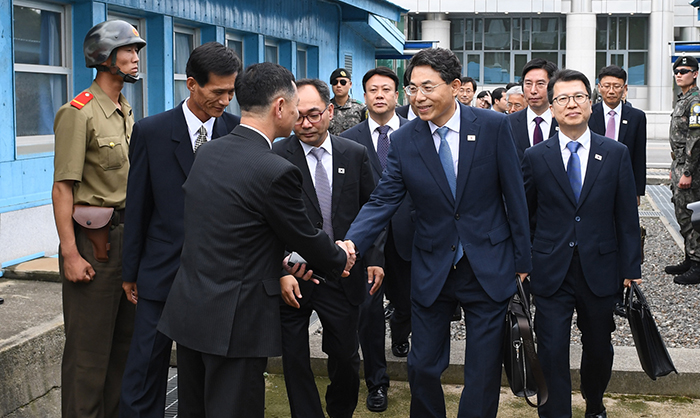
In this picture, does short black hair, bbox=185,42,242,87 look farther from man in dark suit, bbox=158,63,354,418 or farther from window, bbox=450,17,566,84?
window, bbox=450,17,566,84

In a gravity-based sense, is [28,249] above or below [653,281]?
above

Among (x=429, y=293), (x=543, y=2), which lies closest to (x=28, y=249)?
(x=429, y=293)

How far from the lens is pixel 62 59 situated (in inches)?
315

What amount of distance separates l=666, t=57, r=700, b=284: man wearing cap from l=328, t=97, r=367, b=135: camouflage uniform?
137 inches

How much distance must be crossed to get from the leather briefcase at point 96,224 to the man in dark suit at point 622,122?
475 cm

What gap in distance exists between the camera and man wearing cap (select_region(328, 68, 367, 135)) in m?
8.36

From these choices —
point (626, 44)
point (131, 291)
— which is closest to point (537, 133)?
point (131, 291)

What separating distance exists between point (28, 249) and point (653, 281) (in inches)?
247

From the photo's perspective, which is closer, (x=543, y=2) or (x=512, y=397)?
(x=512, y=397)

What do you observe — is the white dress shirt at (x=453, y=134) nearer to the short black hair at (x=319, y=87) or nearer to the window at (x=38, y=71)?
the short black hair at (x=319, y=87)

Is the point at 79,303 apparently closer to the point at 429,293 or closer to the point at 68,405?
the point at 68,405

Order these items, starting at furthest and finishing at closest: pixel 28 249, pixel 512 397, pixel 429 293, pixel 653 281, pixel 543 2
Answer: pixel 543 2 → pixel 653 281 → pixel 28 249 → pixel 512 397 → pixel 429 293

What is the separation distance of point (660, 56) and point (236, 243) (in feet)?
134

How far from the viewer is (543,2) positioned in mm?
41562
